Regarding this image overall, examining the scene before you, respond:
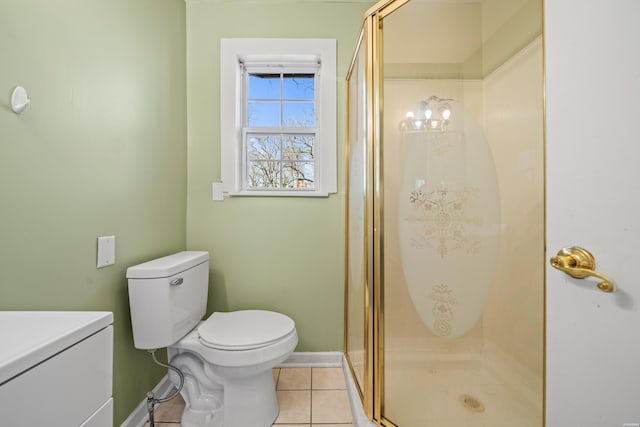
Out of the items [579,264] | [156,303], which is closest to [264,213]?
[156,303]

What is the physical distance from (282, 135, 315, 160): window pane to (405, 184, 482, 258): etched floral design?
40.8 inches

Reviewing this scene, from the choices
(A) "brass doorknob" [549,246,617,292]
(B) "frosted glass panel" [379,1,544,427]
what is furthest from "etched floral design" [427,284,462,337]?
(A) "brass doorknob" [549,246,617,292]

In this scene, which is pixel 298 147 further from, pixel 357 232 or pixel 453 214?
pixel 453 214

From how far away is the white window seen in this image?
1.84 meters

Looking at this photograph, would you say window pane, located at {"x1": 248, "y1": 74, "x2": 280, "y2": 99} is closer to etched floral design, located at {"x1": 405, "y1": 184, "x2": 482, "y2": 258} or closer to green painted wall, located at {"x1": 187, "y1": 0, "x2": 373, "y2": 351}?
green painted wall, located at {"x1": 187, "y1": 0, "x2": 373, "y2": 351}

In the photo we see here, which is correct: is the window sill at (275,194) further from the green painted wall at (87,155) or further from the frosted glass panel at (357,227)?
the green painted wall at (87,155)

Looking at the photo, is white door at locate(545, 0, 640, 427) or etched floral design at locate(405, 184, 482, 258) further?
etched floral design at locate(405, 184, 482, 258)

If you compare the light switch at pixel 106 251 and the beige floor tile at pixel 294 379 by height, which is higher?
the light switch at pixel 106 251

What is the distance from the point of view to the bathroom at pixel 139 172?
0.86m

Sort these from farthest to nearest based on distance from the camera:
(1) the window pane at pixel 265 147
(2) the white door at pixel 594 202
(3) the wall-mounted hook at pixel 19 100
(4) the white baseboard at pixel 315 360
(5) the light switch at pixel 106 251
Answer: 1. (1) the window pane at pixel 265 147
2. (4) the white baseboard at pixel 315 360
3. (5) the light switch at pixel 106 251
4. (3) the wall-mounted hook at pixel 19 100
5. (2) the white door at pixel 594 202

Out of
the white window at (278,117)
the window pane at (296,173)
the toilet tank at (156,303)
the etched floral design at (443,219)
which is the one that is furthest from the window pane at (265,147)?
the etched floral design at (443,219)

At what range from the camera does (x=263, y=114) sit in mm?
1978

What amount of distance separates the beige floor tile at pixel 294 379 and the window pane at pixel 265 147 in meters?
1.40

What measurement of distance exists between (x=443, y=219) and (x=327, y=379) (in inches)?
49.6
